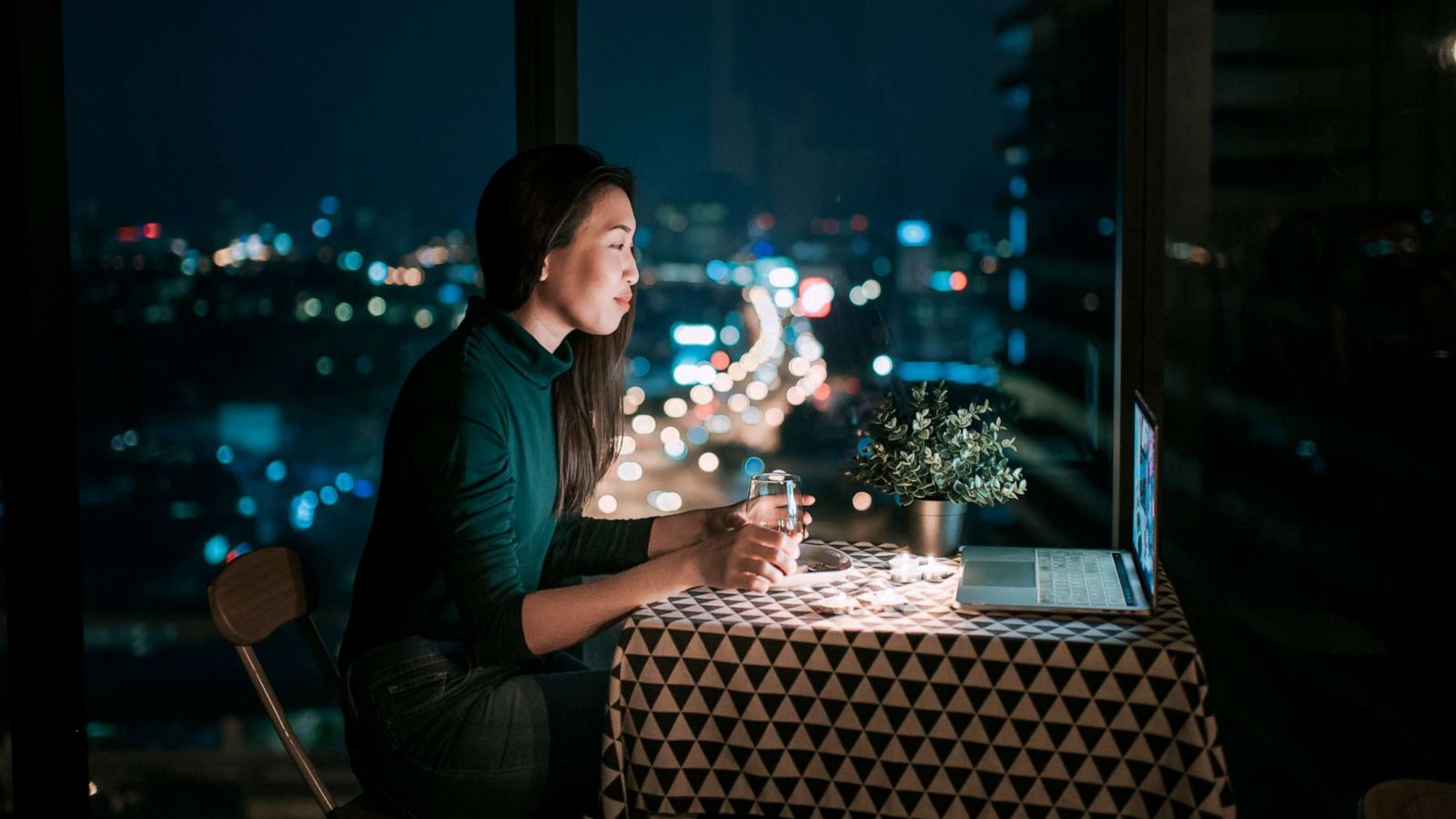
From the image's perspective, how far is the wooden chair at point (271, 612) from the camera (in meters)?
1.75

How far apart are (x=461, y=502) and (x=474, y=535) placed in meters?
0.05

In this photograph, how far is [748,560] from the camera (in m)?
1.63

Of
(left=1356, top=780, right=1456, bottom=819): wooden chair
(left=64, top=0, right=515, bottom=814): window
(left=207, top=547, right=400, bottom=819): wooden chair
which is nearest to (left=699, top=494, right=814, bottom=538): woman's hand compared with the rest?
(left=207, top=547, right=400, bottom=819): wooden chair

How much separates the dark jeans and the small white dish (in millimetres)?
357

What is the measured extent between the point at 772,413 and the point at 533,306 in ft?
2.86

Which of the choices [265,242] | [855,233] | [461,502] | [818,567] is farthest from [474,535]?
[265,242]

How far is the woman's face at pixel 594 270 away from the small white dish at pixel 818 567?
1.70ft

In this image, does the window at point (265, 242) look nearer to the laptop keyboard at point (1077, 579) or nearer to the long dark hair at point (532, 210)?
the long dark hair at point (532, 210)

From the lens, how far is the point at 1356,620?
2383 mm

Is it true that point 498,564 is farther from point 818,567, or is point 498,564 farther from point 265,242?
point 265,242

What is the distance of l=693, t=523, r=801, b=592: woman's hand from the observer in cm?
162

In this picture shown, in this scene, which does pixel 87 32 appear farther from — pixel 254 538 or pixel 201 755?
pixel 201 755

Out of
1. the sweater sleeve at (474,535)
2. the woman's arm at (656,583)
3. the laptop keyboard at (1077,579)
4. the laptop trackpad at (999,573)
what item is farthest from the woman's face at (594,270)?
the laptop keyboard at (1077,579)

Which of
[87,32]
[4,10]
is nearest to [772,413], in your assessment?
[4,10]
